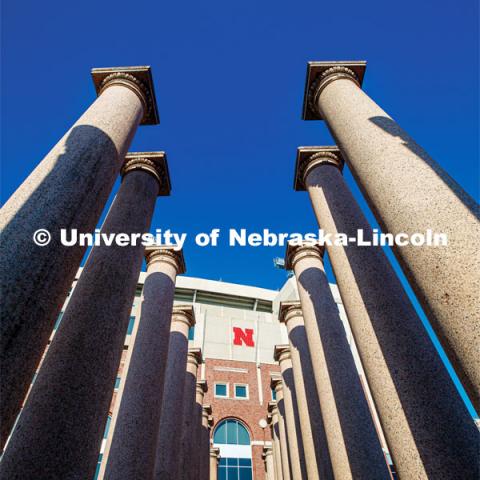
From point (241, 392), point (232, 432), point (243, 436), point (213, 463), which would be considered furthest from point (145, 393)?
point (241, 392)

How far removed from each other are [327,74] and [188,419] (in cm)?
2081

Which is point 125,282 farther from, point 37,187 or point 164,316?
point 164,316

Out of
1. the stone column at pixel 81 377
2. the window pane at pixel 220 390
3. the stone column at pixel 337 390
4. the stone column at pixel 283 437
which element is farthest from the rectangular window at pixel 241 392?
the stone column at pixel 81 377

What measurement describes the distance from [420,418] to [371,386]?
157cm

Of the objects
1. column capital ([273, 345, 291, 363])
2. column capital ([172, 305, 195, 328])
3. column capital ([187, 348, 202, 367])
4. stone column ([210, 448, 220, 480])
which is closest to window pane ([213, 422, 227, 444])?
stone column ([210, 448, 220, 480])

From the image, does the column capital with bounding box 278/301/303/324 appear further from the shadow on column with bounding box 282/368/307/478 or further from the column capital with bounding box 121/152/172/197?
the column capital with bounding box 121/152/172/197

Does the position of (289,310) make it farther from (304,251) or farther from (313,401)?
(313,401)

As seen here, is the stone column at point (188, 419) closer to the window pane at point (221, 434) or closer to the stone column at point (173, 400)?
the stone column at point (173, 400)

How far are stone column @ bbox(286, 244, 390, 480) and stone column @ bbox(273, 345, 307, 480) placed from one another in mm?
9672

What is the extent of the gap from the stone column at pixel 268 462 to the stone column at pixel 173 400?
3435 cm

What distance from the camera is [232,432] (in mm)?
50125

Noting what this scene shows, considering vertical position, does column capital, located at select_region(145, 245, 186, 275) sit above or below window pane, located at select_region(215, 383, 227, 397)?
below

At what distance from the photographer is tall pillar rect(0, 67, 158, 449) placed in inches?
165

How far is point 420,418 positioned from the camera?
5941 millimetres
